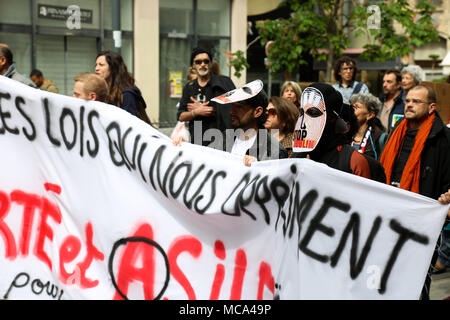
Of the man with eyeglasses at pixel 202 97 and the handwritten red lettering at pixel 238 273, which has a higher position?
the man with eyeglasses at pixel 202 97

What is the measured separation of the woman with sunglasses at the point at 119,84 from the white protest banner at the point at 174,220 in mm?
978

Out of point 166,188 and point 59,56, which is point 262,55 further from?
point 166,188

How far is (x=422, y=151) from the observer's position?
4.84 meters

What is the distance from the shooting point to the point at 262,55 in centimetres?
2122

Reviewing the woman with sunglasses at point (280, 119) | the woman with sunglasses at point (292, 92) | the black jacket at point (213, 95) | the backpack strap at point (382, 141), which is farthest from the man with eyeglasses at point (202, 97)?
the backpack strap at point (382, 141)

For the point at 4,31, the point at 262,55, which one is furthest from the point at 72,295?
the point at 262,55

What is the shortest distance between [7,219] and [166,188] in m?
1.37

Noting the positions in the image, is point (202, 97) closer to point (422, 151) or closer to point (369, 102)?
point (369, 102)

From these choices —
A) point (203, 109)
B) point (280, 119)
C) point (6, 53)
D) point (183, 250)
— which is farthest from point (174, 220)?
point (6, 53)

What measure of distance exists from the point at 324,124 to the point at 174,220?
1.03 meters

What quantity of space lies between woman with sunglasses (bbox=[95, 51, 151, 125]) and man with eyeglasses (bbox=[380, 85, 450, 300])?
2037 mm

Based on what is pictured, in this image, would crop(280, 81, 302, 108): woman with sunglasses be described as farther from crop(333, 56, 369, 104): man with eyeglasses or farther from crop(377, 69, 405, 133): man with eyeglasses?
crop(377, 69, 405, 133): man with eyeglasses

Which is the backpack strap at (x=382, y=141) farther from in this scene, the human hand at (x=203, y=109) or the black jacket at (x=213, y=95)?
the human hand at (x=203, y=109)

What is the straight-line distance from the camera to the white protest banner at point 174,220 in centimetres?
313
